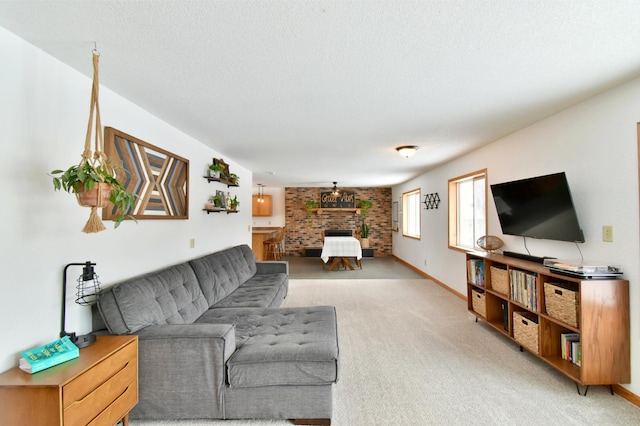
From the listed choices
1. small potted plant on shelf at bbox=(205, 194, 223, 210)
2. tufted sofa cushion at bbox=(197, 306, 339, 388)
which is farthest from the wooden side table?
small potted plant on shelf at bbox=(205, 194, 223, 210)

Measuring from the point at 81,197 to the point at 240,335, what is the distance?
4.55ft

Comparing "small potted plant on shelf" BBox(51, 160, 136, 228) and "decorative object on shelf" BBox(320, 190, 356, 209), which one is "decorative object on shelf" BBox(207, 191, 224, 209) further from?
"decorative object on shelf" BBox(320, 190, 356, 209)

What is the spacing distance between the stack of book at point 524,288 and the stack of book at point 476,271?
21.0 inches

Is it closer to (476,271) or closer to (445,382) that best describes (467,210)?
(476,271)

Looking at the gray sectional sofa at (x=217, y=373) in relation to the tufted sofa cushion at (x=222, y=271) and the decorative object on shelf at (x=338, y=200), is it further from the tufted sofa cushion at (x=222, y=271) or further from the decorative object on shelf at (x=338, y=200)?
the decorative object on shelf at (x=338, y=200)

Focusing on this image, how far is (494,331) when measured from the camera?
321 centimetres

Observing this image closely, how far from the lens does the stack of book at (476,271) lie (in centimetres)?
332

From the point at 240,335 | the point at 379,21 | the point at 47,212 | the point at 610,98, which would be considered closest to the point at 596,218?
the point at 610,98

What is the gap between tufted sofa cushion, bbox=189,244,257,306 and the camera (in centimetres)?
284

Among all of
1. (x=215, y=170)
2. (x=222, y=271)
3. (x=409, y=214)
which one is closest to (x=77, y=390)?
(x=222, y=271)

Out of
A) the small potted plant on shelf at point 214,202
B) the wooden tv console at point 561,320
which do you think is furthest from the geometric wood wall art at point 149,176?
the wooden tv console at point 561,320

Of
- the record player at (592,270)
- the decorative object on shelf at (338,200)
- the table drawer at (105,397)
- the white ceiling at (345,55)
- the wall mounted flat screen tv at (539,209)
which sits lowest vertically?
the table drawer at (105,397)

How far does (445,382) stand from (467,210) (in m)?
3.11

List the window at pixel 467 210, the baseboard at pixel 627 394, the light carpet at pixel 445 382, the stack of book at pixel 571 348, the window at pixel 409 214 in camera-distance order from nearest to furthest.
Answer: the light carpet at pixel 445 382 < the baseboard at pixel 627 394 < the stack of book at pixel 571 348 < the window at pixel 467 210 < the window at pixel 409 214
